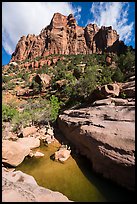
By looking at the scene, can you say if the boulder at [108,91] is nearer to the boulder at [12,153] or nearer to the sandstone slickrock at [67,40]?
the boulder at [12,153]

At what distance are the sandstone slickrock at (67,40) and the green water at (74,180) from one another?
2930 inches

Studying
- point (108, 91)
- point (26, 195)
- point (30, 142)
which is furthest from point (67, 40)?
point (26, 195)

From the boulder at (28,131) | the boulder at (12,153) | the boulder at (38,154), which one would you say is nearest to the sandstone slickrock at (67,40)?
the boulder at (28,131)

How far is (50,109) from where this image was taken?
20375 mm

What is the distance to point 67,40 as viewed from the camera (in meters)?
85.7

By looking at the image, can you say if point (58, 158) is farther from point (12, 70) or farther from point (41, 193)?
point (12, 70)

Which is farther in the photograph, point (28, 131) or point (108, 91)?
point (28, 131)

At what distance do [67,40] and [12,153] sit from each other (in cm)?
8439

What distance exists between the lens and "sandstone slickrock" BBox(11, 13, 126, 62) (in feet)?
267

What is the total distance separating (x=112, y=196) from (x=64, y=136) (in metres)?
8.92

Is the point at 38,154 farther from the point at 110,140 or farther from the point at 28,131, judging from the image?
the point at 110,140

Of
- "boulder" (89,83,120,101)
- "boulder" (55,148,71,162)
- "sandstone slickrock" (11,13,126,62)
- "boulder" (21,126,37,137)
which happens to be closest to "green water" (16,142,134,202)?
"boulder" (55,148,71,162)

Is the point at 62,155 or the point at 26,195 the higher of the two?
the point at 26,195

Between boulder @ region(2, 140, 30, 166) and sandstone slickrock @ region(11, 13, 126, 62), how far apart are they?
74700 millimetres
